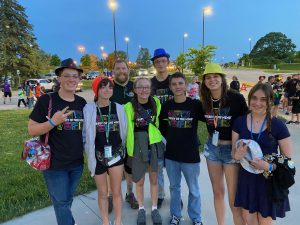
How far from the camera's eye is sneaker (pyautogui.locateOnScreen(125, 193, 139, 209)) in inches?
160

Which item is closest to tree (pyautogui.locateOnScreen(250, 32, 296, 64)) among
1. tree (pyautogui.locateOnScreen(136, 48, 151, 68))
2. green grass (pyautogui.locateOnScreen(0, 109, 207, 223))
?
tree (pyautogui.locateOnScreen(136, 48, 151, 68))

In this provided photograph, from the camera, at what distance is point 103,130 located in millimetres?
3174

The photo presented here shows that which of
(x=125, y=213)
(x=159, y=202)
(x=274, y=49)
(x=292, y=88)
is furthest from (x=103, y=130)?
(x=274, y=49)

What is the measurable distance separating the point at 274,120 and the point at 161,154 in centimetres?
148

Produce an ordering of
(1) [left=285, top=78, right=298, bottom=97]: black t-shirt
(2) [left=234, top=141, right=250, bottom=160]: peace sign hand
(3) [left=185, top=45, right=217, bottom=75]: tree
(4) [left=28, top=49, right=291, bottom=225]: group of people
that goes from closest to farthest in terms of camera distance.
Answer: (2) [left=234, top=141, right=250, bottom=160]: peace sign hand → (4) [left=28, top=49, right=291, bottom=225]: group of people → (1) [left=285, top=78, right=298, bottom=97]: black t-shirt → (3) [left=185, top=45, right=217, bottom=75]: tree

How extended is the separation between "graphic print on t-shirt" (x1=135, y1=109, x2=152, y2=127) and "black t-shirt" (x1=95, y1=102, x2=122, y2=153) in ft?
1.15

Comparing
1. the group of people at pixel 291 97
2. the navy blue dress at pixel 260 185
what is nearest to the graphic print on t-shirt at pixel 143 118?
the navy blue dress at pixel 260 185

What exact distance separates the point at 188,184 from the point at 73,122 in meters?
1.59

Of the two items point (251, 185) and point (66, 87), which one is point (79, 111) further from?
point (251, 185)

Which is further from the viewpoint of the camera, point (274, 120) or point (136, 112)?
point (136, 112)

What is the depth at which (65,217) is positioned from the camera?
3059mm

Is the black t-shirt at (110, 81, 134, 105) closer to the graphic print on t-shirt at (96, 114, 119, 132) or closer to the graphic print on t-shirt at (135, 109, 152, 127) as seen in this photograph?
the graphic print on t-shirt at (135, 109, 152, 127)

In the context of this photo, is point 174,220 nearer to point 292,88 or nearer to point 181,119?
point 181,119

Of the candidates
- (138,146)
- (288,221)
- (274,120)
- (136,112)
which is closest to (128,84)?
(136,112)
